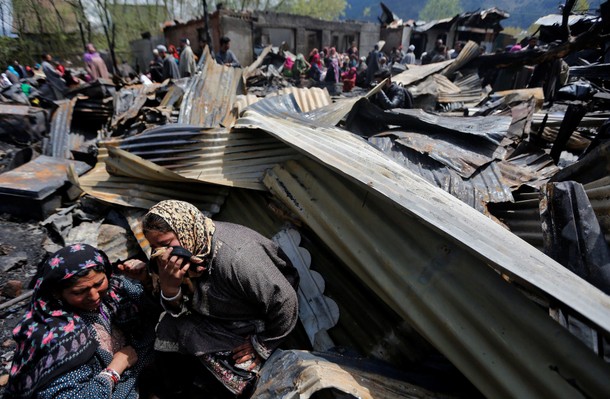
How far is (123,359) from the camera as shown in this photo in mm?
1792

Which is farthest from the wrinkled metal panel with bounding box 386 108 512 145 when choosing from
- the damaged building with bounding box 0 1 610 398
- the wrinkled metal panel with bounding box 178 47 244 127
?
the wrinkled metal panel with bounding box 178 47 244 127

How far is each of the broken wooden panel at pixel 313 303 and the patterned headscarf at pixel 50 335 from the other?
117 centimetres

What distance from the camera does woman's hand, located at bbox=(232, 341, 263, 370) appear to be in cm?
179

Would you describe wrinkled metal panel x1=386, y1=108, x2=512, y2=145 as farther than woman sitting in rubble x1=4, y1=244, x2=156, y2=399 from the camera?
Yes

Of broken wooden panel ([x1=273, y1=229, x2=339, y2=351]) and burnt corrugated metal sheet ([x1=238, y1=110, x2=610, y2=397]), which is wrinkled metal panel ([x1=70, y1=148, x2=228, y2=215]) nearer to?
broken wooden panel ([x1=273, y1=229, x2=339, y2=351])

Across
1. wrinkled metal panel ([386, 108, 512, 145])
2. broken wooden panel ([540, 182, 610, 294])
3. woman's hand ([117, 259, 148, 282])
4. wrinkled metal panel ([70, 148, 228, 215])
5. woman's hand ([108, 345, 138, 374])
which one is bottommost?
woman's hand ([108, 345, 138, 374])

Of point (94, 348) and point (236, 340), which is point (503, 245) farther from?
point (94, 348)

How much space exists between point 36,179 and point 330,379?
4086mm

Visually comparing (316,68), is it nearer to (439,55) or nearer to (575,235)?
(439,55)

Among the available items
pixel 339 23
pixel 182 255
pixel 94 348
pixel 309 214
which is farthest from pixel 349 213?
pixel 339 23

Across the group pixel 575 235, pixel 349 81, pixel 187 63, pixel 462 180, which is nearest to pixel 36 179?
pixel 462 180

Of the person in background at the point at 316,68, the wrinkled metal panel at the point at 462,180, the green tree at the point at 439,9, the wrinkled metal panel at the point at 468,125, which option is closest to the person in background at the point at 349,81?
the person in background at the point at 316,68

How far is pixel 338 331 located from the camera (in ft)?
6.10

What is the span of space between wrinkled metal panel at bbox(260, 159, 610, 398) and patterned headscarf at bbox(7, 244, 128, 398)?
1387 mm
